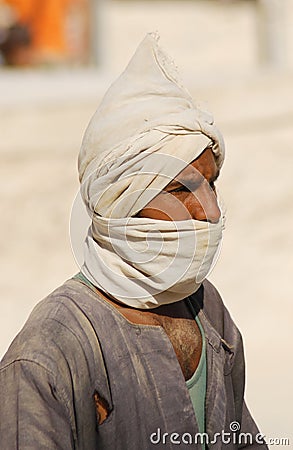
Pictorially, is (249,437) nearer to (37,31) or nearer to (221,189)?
(221,189)

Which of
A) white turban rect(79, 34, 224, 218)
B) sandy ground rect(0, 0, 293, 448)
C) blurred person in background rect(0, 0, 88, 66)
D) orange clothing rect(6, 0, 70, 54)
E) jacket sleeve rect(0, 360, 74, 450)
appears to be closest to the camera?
jacket sleeve rect(0, 360, 74, 450)

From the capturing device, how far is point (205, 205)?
222cm

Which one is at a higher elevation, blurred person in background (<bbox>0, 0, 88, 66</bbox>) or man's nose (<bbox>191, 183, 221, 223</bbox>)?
man's nose (<bbox>191, 183, 221, 223</bbox>)

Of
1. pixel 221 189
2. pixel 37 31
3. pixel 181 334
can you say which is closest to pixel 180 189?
pixel 181 334

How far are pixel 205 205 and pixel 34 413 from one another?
1.92ft

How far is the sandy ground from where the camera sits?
7.75m

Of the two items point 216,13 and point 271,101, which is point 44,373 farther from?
point 216,13

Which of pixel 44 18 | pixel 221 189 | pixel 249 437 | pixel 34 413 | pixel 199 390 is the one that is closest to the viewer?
pixel 34 413

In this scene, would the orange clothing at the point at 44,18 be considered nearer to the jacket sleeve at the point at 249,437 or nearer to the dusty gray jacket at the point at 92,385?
the jacket sleeve at the point at 249,437

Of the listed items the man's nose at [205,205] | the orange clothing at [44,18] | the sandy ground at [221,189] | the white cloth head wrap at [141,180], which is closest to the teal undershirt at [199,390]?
the white cloth head wrap at [141,180]

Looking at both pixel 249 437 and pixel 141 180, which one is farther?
pixel 249 437

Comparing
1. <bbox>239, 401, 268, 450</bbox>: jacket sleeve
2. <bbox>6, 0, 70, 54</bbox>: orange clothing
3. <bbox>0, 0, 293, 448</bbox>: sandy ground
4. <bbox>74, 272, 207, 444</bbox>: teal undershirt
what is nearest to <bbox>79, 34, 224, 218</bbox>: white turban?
<bbox>74, 272, 207, 444</bbox>: teal undershirt

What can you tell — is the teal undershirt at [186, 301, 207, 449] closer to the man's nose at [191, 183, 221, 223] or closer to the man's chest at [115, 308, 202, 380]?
the man's chest at [115, 308, 202, 380]

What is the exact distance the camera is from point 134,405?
2111mm
